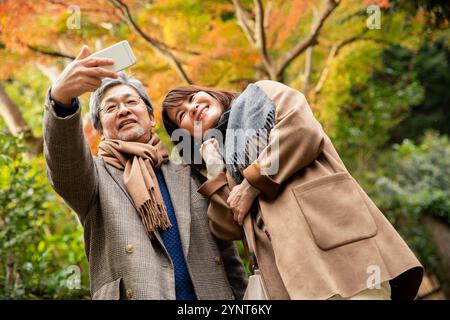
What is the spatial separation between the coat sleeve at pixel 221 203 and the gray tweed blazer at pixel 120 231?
0.14 meters

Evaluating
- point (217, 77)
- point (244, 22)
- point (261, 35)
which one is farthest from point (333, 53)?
point (217, 77)

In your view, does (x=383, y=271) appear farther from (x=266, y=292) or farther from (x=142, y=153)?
(x=142, y=153)

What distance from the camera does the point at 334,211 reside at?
77.4 inches

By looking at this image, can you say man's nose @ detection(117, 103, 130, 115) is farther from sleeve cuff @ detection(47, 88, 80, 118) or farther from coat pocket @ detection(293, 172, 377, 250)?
coat pocket @ detection(293, 172, 377, 250)

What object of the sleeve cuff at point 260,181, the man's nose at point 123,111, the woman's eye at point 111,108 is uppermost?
the woman's eye at point 111,108

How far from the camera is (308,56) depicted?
855cm

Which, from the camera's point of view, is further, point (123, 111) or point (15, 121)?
point (15, 121)

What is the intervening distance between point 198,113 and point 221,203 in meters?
0.47

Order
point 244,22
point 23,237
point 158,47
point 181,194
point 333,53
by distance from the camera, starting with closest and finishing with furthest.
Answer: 1. point 181,194
2. point 23,237
3. point 158,47
4. point 244,22
5. point 333,53

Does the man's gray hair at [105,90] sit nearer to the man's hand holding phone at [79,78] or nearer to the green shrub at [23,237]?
the man's hand holding phone at [79,78]

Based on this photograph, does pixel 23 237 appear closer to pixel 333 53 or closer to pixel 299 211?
pixel 299 211

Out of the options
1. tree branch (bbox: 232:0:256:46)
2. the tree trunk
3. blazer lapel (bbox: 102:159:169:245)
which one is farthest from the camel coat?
tree branch (bbox: 232:0:256:46)

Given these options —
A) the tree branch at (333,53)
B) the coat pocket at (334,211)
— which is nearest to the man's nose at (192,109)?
the coat pocket at (334,211)

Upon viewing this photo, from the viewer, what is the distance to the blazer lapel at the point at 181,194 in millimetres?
2252
